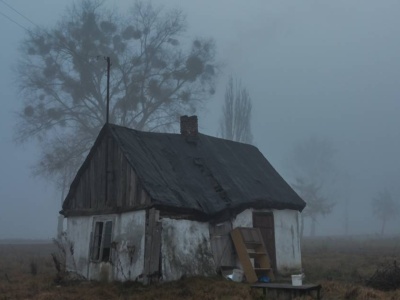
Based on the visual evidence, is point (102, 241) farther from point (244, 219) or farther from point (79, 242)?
point (244, 219)

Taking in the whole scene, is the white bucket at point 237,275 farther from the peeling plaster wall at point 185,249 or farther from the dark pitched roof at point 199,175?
the dark pitched roof at point 199,175

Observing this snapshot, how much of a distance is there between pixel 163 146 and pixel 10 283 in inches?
299

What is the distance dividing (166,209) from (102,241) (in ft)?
9.95

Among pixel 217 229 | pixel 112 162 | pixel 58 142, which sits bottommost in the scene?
pixel 217 229

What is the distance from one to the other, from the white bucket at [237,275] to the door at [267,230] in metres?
2.84

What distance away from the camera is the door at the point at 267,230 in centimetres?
2045

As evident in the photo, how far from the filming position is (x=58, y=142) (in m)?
40.5

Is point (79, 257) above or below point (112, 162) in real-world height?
below

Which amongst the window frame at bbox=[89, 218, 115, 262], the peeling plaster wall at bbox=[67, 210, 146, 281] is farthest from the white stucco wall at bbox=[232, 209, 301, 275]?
the window frame at bbox=[89, 218, 115, 262]

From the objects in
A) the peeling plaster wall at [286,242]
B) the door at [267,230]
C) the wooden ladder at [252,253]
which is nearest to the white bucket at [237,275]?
the wooden ladder at [252,253]

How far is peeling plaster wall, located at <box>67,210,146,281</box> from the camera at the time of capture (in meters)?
16.6

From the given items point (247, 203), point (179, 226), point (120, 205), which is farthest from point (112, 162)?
point (247, 203)

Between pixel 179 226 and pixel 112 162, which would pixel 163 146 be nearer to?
pixel 112 162

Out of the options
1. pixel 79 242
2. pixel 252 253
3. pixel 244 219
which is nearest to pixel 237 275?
pixel 252 253
